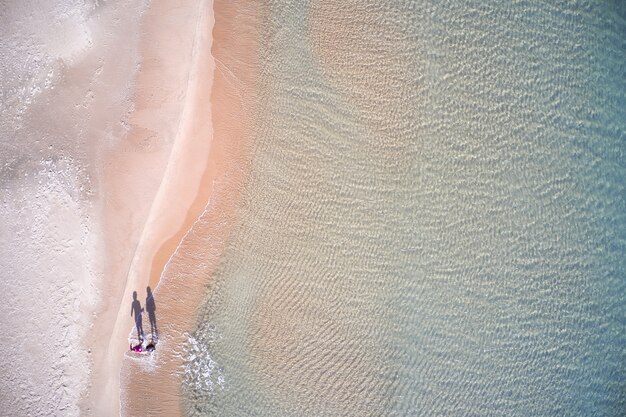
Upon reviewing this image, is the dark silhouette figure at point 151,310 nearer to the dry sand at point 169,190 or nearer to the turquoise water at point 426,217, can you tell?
the dry sand at point 169,190

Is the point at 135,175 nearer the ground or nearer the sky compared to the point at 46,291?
nearer the sky

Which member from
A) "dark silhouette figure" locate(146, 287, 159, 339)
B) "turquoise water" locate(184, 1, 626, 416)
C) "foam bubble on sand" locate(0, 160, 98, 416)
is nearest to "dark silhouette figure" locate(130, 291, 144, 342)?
"dark silhouette figure" locate(146, 287, 159, 339)

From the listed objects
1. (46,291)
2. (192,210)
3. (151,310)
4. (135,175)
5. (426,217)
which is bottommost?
(46,291)

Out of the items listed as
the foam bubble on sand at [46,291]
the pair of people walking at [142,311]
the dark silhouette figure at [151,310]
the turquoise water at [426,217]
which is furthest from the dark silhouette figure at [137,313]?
the turquoise water at [426,217]

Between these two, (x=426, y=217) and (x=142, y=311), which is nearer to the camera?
(x=142, y=311)

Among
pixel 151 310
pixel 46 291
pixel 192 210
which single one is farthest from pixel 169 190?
pixel 46 291

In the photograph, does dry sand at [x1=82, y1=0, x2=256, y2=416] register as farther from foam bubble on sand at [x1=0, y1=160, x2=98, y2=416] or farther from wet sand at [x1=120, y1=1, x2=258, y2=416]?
foam bubble on sand at [x1=0, y1=160, x2=98, y2=416]

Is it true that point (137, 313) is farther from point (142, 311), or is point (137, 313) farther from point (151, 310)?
point (151, 310)
